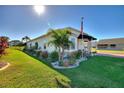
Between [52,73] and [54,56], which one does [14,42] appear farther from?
[52,73]

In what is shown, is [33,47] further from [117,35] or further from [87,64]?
[117,35]

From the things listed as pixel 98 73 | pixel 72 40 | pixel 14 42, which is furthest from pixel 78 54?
pixel 14 42

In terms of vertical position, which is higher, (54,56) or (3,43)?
(3,43)

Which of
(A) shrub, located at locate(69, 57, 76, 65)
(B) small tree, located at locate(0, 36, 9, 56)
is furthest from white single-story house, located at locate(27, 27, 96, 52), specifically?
(B) small tree, located at locate(0, 36, 9, 56)

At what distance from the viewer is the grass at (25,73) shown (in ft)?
14.0

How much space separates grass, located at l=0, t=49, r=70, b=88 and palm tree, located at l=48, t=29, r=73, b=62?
1.83 feet

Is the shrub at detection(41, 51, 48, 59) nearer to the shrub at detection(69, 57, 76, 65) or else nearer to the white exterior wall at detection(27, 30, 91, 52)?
the white exterior wall at detection(27, 30, 91, 52)

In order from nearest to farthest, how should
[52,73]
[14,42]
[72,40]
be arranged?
[52,73] < [14,42] < [72,40]

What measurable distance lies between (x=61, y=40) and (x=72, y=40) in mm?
296

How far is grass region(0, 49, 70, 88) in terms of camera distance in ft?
14.0

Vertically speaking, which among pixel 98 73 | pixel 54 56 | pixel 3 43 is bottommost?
pixel 98 73

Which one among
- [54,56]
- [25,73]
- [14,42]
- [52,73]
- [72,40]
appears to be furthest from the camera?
[72,40]

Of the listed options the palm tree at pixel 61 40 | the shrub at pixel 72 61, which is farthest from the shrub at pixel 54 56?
the shrub at pixel 72 61

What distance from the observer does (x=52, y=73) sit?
15.4ft
